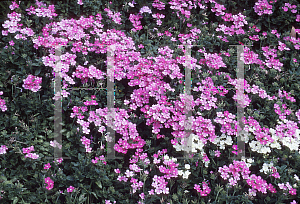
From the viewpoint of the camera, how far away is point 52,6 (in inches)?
171

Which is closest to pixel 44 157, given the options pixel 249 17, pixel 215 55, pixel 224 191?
pixel 224 191

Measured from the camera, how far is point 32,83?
3.63 meters

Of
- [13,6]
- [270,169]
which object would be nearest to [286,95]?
[270,169]

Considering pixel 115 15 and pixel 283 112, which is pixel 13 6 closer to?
pixel 115 15

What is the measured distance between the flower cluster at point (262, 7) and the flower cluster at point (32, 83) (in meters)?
3.33

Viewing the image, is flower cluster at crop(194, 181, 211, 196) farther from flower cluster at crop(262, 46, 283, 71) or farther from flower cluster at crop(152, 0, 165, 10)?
flower cluster at crop(152, 0, 165, 10)

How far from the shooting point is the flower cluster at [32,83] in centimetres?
362

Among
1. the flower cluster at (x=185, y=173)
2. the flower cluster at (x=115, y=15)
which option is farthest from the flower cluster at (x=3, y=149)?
the flower cluster at (x=115, y=15)

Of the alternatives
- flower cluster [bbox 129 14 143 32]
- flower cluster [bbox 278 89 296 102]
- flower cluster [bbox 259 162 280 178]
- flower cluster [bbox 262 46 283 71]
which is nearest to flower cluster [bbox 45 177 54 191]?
flower cluster [bbox 259 162 280 178]

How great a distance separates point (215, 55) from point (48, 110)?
7.17ft

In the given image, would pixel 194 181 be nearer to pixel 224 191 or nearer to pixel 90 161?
pixel 224 191

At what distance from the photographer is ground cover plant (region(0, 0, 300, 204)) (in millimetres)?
3291

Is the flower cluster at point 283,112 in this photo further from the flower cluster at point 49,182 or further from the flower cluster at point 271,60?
the flower cluster at point 49,182

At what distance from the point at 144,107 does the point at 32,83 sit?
4.20 feet
